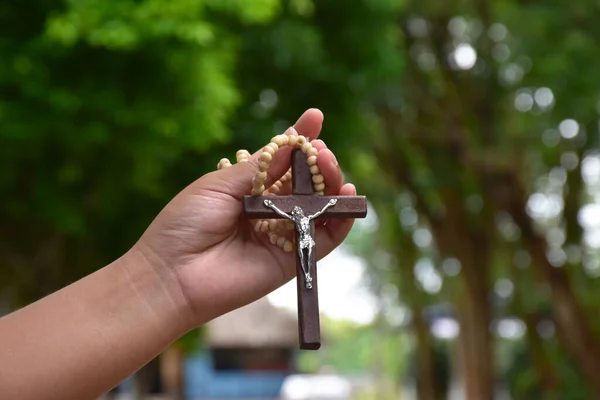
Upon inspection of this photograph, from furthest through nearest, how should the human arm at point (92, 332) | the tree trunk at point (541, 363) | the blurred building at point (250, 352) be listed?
the blurred building at point (250, 352)
the tree trunk at point (541, 363)
the human arm at point (92, 332)

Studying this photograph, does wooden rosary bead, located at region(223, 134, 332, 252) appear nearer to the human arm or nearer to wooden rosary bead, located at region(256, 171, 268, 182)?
wooden rosary bead, located at region(256, 171, 268, 182)

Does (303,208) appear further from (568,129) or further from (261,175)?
(568,129)

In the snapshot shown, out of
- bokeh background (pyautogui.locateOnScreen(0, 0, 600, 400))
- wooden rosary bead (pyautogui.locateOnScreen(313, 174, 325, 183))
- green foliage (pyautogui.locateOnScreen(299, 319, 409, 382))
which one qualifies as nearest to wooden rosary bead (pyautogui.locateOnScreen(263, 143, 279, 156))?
wooden rosary bead (pyautogui.locateOnScreen(313, 174, 325, 183))

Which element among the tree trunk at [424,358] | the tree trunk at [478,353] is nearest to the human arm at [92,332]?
the tree trunk at [478,353]

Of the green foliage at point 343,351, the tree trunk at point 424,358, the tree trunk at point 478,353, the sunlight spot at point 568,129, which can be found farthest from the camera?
the green foliage at point 343,351

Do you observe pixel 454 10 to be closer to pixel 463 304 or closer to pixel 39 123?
pixel 463 304

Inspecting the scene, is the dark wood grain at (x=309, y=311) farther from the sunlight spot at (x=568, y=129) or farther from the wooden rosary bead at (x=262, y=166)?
the sunlight spot at (x=568, y=129)

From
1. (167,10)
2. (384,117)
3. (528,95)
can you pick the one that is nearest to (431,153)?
(384,117)

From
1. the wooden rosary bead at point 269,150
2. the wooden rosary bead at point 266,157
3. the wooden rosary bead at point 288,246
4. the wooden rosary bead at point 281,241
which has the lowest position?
the wooden rosary bead at point 288,246
